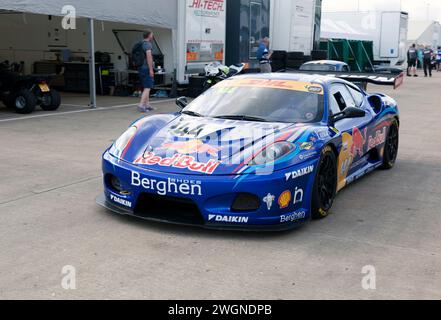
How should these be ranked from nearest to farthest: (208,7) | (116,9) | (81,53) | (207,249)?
(207,249) → (116,9) → (208,7) → (81,53)

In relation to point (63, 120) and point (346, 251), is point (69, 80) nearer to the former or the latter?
point (63, 120)

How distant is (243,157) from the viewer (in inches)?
180

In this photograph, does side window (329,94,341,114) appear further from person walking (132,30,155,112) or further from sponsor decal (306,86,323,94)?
person walking (132,30,155,112)

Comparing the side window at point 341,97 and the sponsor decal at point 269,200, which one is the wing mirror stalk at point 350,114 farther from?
the sponsor decal at point 269,200

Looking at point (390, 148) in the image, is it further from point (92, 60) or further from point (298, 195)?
point (92, 60)

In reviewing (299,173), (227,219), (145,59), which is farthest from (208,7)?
(227,219)

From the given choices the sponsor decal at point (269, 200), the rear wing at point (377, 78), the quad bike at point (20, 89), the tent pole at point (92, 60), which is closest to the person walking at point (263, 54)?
the tent pole at point (92, 60)

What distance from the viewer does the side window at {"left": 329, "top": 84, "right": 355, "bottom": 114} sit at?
5912 millimetres

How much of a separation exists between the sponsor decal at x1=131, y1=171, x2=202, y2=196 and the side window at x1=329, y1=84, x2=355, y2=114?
1.97 meters

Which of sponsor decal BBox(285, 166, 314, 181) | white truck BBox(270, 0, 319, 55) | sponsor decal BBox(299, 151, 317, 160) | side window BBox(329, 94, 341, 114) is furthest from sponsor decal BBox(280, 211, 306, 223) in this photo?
white truck BBox(270, 0, 319, 55)

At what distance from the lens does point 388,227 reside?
493 cm

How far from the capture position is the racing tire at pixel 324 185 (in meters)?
4.89

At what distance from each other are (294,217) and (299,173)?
36 cm
